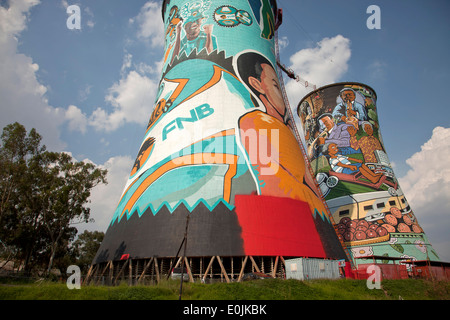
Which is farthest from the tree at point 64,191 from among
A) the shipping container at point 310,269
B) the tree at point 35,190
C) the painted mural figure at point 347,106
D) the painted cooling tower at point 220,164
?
the painted mural figure at point 347,106

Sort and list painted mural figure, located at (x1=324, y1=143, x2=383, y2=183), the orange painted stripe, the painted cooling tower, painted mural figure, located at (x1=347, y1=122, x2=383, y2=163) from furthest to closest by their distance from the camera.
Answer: painted mural figure, located at (x1=347, y1=122, x2=383, y2=163)
painted mural figure, located at (x1=324, y1=143, x2=383, y2=183)
the orange painted stripe
the painted cooling tower

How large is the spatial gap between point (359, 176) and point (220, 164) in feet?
91.7

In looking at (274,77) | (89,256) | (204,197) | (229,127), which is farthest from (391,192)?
(89,256)

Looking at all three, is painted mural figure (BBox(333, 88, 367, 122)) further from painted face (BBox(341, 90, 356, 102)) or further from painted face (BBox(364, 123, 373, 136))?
painted face (BBox(364, 123, 373, 136))

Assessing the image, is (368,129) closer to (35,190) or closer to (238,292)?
(238,292)

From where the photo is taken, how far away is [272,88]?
27.7 m

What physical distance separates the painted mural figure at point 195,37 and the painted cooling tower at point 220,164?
0.37 ft

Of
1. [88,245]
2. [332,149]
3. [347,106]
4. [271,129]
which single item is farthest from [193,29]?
[88,245]

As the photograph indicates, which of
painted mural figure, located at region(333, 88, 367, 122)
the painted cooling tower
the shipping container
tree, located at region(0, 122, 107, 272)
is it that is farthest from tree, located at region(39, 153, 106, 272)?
painted mural figure, located at region(333, 88, 367, 122)

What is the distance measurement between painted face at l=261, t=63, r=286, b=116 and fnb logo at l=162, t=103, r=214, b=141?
6.27m

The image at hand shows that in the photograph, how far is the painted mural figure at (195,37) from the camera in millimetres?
27594

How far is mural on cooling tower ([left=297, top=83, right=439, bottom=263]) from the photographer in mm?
36781

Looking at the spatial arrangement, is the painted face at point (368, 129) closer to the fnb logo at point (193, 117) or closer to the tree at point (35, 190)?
the fnb logo at point (193, 117)

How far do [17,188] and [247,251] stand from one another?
25038mm
